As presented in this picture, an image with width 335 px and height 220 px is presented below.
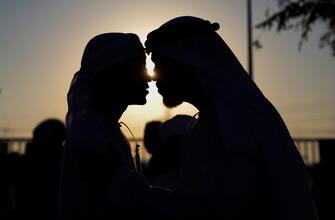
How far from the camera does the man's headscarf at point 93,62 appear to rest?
394 cm

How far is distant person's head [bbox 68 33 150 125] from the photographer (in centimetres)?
395

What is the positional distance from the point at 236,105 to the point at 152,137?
4.55 m

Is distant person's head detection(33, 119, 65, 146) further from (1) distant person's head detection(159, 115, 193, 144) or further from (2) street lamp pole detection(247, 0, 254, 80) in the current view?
(2) street lamp pole detection(247, 0, 254, 80)

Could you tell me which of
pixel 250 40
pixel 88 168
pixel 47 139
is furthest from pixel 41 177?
pixel 250 40

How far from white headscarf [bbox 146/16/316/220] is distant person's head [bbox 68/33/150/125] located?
0.20m

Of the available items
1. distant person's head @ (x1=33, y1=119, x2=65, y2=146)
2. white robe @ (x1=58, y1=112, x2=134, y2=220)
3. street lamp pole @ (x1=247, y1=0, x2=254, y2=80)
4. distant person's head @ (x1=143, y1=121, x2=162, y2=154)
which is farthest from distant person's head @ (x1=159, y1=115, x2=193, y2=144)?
street lamp pole @ (x1=247, y1=0, x2=254, y2=80)

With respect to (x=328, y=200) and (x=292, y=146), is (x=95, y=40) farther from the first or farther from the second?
(x=328, y=200)

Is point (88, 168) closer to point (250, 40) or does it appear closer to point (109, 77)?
point (109, 77)

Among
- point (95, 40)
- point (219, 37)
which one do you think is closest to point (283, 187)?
point (219, 37)

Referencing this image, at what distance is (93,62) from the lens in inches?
157

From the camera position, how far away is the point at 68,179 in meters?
3.64

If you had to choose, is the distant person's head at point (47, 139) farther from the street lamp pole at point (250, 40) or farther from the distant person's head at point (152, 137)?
the street lamp pole at point (250, 40)

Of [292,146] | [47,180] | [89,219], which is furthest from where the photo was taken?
[47,180]

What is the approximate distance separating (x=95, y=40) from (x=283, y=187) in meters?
1.64
